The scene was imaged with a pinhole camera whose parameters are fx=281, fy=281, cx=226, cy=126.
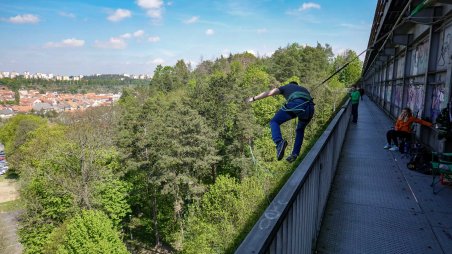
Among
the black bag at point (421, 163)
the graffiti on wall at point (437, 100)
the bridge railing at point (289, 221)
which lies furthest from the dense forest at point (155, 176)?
the bridge railing at point (289, 221)

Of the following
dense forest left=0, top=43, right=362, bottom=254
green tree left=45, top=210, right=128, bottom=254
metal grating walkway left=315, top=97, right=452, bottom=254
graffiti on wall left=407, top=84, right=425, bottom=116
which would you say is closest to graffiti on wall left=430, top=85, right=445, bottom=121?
graffiti on wall left=407, top=84, right=425, bottom=116

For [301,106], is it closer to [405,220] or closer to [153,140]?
[405,220]

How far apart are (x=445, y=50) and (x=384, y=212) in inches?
223

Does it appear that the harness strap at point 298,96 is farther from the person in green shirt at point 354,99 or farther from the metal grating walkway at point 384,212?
the person in green shirt at point 354,99

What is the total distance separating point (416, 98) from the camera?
10.3m

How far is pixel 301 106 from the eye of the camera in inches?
177

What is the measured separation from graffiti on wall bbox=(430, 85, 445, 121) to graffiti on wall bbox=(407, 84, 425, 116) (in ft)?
2.67

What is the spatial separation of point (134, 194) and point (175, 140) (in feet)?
31.4

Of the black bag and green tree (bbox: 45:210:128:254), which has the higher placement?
the black bag

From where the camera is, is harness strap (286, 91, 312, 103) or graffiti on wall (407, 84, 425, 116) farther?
graffiti on wall (407, 84, 425, 116)

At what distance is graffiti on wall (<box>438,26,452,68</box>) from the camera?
714 cm

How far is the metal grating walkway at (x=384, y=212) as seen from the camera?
362 centimetres

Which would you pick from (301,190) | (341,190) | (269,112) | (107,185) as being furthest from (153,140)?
(301,190)

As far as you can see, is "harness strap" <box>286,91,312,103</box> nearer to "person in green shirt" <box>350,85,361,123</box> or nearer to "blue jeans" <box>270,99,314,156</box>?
"blue jeans" <box>270,99,314,156</box>
